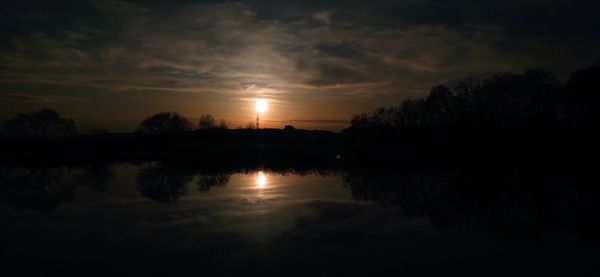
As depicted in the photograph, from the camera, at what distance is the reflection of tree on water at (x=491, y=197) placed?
1608cm

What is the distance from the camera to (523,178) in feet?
97.6

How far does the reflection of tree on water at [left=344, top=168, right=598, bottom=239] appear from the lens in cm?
1608

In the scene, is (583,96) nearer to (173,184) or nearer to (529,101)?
(529,101)

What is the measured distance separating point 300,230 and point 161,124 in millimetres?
122086

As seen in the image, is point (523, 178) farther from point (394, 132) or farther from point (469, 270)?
point (394, 132)

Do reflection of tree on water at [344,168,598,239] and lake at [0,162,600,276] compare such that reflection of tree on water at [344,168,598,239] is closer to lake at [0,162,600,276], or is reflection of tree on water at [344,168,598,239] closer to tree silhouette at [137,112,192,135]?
lake at [0,162,600,276]

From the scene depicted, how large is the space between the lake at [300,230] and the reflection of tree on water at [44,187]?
193 millimetres

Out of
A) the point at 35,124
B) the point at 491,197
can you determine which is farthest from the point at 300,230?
the point at 35,124

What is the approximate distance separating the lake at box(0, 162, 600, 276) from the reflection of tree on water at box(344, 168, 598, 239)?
0.34 ft

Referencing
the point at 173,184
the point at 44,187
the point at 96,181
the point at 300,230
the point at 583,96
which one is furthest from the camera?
the point at 583,96

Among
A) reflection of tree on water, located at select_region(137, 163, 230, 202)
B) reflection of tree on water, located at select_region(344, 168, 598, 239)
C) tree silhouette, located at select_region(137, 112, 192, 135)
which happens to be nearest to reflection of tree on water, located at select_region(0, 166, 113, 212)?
reflection of tree on water, located at select_region(137, 163, 230, 202)

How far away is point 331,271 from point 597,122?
52.9 meters

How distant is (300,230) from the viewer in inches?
586

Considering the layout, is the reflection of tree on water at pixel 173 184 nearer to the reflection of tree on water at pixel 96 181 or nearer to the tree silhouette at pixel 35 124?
the reflection of tree on water at pixel 96 181
